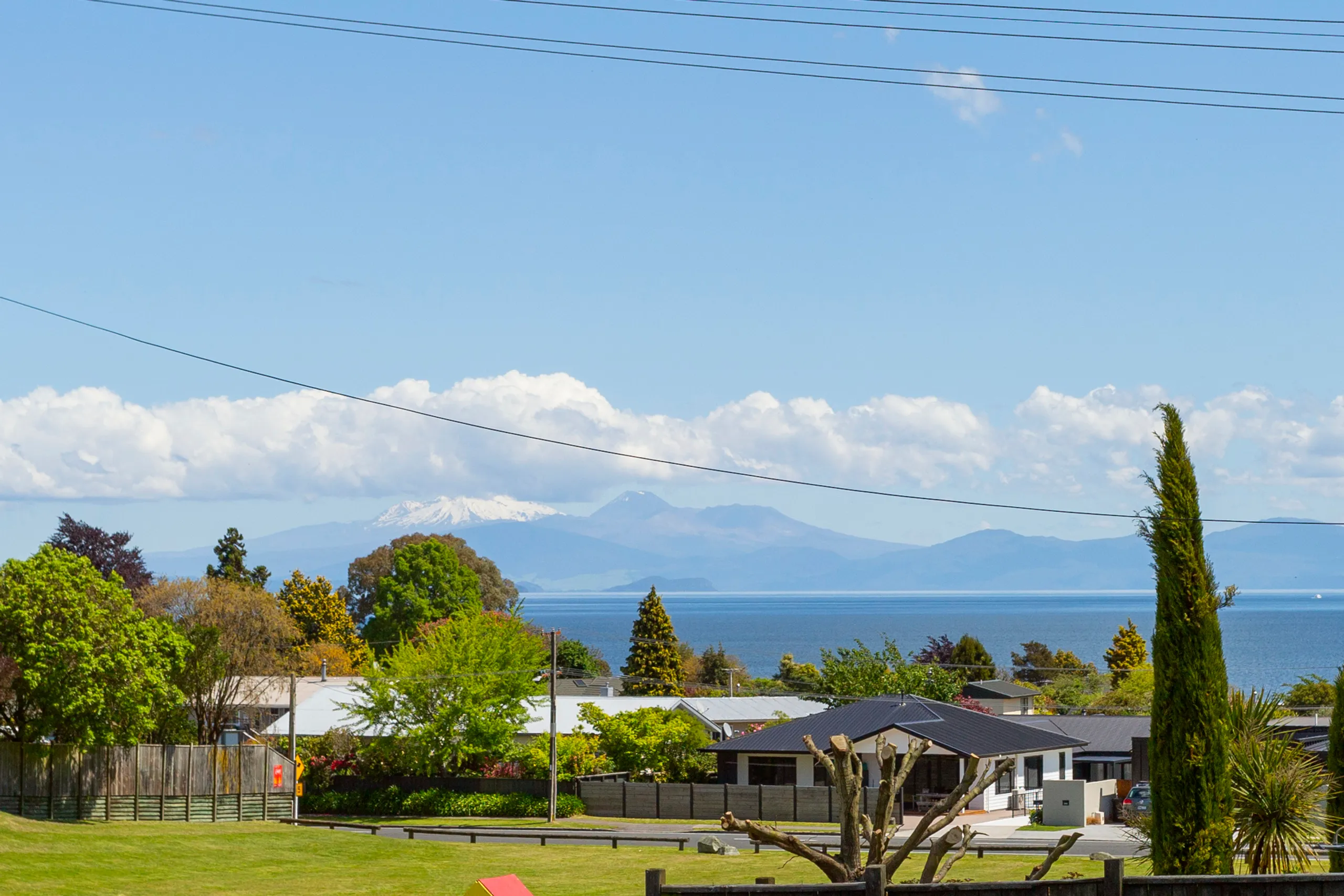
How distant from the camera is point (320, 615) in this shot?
119938mm

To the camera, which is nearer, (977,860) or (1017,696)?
(977,860)

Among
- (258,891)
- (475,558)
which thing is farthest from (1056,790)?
(475,558)

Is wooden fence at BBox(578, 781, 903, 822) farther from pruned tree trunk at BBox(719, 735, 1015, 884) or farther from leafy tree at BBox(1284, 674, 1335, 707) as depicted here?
pruned tree trunk at BBox(719, 735, 1015, 884)

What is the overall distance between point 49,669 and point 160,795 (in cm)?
834

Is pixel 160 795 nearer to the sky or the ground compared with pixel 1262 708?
nearer to the ground

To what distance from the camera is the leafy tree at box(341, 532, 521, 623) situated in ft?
452

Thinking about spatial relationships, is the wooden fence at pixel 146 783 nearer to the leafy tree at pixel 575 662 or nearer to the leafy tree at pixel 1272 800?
the leafy tree at pixel 1272 800

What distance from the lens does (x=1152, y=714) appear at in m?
21.7

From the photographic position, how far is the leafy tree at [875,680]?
78.3m

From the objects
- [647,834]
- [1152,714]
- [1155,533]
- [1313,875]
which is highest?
[1155,533]

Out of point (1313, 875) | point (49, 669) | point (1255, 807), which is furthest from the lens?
point (49, 669)

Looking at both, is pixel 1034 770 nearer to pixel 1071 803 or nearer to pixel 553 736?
pixel 1071 803

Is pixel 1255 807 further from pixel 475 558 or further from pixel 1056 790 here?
pixel 475 558

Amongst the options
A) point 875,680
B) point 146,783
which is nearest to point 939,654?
point 875,680
